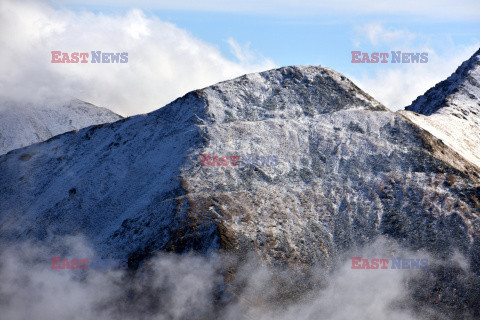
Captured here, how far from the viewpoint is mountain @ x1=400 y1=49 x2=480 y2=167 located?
7188 cm

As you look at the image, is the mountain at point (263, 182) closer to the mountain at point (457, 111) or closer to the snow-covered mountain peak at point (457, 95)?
the mountain at point (457, 111)

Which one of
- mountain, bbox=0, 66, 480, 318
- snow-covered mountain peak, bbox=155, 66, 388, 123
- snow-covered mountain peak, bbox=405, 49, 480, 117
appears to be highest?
snow-covered mountain peak, bbox=405, 49, 480, 117

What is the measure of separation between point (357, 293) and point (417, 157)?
21.9m

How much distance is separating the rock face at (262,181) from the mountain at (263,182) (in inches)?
6.2

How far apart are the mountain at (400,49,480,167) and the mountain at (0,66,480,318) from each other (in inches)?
348

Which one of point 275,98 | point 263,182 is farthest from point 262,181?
point 275,98

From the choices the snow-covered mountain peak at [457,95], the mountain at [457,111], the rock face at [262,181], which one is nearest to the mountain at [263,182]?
the rock face at [262,181]

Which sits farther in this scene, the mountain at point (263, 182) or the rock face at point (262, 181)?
the rock face at point (262, 181)

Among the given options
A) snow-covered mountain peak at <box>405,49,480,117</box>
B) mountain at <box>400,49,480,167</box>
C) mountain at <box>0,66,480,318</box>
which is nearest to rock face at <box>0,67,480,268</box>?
mountain at <box>0,66,480,318</box>

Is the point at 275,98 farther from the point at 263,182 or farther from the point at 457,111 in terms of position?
the point at 457,111

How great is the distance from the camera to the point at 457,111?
8844 cm

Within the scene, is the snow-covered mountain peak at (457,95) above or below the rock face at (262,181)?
above

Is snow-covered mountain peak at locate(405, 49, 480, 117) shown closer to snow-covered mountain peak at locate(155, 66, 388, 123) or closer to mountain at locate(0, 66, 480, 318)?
snow-covered mountain peak at locate(155, 66, 388, 123)

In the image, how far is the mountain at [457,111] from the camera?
236 ft
